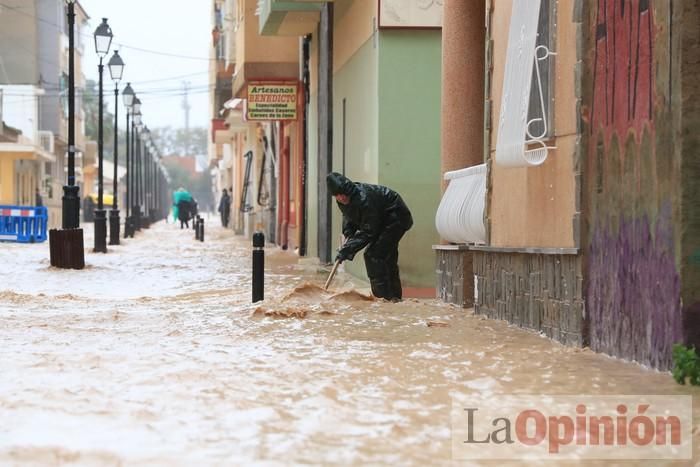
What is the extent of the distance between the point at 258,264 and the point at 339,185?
1.16m

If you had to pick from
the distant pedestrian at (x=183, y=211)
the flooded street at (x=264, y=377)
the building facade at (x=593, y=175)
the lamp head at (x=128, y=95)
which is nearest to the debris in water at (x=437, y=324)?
the flooded street at (x=264, y=377)

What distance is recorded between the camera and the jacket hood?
43.2 ft

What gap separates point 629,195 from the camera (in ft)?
26.5

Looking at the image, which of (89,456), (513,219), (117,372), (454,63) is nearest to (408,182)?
(454,63)

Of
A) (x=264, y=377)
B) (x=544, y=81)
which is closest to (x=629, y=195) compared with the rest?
(x=544, y=81)

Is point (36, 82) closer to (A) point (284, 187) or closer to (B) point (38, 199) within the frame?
(B) point (38, 199)

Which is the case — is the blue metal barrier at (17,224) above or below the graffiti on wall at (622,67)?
below

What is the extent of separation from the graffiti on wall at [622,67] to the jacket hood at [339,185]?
4705mm

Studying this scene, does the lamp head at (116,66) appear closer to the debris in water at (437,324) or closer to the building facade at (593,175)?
the building facade at (593,175)

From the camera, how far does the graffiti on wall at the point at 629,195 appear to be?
748cm

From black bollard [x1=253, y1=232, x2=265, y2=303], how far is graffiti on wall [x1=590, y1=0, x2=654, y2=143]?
15.9ft

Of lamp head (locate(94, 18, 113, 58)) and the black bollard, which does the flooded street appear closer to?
the black bollard

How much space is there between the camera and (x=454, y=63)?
14.1 meters

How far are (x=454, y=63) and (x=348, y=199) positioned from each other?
76.8 inches
